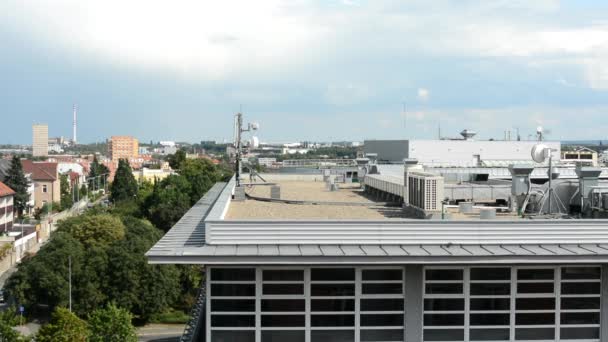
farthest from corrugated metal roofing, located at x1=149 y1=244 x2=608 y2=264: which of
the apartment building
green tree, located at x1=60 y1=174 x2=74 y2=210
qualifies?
green tree, located at x1=60 y1=174 x2=74 y2=210

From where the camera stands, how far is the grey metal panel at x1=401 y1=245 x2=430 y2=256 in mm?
14106

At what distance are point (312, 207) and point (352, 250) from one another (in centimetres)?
983

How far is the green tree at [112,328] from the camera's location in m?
32.0

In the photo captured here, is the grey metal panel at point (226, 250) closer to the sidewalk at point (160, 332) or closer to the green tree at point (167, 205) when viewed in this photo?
the sidewalk at point (160, 332)

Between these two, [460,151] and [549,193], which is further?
[460,151]

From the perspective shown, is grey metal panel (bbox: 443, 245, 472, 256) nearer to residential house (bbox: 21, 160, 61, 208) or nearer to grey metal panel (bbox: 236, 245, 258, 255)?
grey metal panel (bbox: 236, 245, 258, 255)

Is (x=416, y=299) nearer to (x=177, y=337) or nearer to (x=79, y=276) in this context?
(x=177, y=337)

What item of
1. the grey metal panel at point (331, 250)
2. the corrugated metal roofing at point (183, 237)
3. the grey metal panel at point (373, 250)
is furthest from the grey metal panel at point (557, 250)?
the corrugated metal roofing at point (183, 237)

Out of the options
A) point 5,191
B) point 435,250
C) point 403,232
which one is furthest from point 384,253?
point 5,191

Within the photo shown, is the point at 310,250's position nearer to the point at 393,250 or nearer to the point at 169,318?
the point at 393,250

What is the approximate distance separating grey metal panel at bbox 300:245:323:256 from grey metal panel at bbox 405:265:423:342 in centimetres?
178

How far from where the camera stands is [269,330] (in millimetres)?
14531

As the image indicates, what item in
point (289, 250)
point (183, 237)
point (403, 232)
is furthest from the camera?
point (183, 237)

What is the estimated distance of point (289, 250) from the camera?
563 inches
